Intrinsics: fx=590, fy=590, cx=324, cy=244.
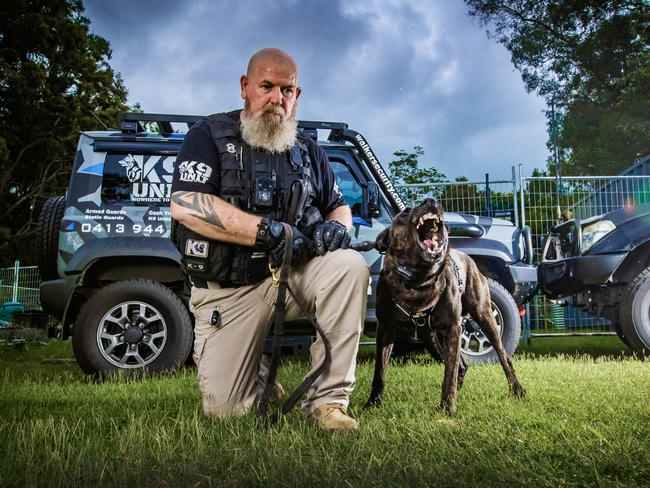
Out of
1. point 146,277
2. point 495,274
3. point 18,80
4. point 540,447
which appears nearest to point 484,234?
point 495,274

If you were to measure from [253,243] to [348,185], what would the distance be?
2515 millimetres

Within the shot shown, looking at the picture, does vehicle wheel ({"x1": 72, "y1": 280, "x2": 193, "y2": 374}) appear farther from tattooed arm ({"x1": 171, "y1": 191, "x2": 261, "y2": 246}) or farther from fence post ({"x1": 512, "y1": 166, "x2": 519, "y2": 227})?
fence post ({"x1": 512, "y1": 166, "x2": 519, "y2": 227})

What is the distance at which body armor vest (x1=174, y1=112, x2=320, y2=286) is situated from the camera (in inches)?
118

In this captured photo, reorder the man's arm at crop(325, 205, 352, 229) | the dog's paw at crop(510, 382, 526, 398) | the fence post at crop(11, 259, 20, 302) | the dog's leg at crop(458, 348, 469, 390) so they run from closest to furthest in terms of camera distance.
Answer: the man's arm at crop(325, 205, 352, 229) < the dog's paw at crop(510, 382, 526, 398) < the dog's leg at crop(458, 348, 469, 390) < the fence post at crop(11, 259, 20, 302)

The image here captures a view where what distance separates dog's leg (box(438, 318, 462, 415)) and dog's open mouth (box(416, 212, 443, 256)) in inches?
17.4

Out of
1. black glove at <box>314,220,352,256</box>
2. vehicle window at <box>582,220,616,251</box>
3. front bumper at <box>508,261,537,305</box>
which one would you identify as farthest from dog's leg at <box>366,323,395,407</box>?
vehicle window at <box>582,220,616,251</box>

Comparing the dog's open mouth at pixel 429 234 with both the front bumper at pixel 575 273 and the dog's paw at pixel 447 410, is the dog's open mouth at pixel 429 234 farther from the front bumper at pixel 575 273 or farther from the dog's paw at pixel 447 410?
the front bumper at pixel 575 273

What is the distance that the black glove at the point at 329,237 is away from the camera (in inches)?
113

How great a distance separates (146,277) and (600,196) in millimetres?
6344

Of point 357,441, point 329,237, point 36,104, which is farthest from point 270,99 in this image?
point 36,104

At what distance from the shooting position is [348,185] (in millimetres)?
5230

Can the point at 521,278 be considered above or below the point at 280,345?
above

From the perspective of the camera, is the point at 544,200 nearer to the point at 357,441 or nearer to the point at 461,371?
the point at 461,371

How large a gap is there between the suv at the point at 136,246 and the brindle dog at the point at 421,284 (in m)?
1.28
